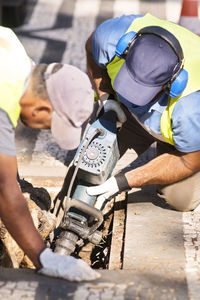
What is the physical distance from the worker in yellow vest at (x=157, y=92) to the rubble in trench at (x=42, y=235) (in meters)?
0.41

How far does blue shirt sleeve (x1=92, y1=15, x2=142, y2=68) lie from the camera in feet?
14.5

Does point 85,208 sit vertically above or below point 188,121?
below

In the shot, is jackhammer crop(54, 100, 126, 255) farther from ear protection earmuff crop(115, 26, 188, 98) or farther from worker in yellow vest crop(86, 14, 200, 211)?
ear protection earmuff crop(115, 26, 188, 98)

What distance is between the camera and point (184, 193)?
4.36 m

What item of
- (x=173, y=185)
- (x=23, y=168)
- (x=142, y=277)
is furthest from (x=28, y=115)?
(x=23, y=168)

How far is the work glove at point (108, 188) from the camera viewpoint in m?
4.23

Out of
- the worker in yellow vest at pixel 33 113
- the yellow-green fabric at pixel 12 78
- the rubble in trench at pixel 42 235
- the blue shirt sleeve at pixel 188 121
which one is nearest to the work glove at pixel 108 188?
the rubble in trench at pixel 42 235

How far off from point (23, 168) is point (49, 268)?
199 centimetres

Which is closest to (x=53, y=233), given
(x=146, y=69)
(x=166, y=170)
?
(x=166, y=170)

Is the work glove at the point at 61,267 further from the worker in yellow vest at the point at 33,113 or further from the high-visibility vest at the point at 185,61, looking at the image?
the high-visibility vest at the point at 185,61

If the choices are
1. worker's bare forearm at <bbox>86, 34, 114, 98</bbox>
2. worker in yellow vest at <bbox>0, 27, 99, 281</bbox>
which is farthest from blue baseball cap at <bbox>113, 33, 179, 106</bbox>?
worker's bare forearm at <bbox>86, 34, 114, 98</bbox>

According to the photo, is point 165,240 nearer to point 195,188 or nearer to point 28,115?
point 195,188

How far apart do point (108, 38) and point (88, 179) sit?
110 cm

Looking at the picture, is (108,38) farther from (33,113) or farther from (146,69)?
(33,113)
